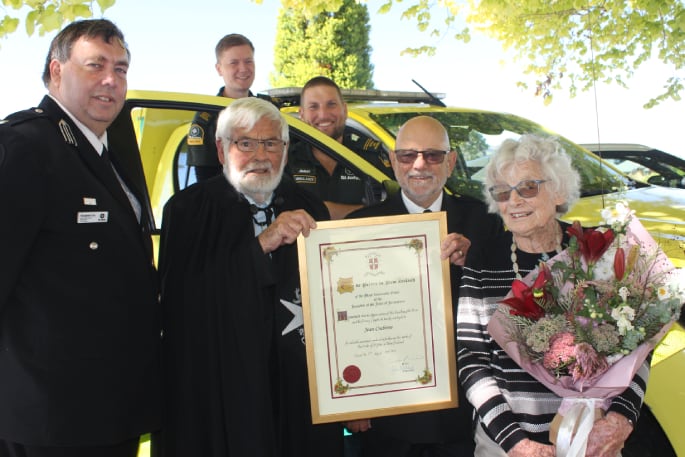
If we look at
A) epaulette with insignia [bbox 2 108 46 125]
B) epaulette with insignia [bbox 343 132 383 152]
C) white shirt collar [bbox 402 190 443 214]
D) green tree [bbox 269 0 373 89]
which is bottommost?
A: white shirt collar [bbox 402 190 443 214]

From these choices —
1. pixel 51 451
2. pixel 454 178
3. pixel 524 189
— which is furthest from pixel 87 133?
pixel 454 178

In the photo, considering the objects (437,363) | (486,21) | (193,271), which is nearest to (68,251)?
(193,271)

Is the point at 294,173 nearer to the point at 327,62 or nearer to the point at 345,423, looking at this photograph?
the point at 345,423

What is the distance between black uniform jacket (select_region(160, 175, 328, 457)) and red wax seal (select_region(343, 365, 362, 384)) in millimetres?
366

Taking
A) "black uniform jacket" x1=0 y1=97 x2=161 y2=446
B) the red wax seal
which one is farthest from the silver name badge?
the red wax seal

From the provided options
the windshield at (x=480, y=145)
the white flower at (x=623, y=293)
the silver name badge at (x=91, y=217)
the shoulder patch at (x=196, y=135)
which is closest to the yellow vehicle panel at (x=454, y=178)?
the windshield at (x=480, y=145)

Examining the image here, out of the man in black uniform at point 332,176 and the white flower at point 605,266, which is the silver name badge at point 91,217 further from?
the man in black uniform at point 332,176

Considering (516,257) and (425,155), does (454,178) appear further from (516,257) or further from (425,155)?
(516,257)

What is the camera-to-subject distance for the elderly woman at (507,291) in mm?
2227

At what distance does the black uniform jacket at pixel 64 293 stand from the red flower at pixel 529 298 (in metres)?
1.37

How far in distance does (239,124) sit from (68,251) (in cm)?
102

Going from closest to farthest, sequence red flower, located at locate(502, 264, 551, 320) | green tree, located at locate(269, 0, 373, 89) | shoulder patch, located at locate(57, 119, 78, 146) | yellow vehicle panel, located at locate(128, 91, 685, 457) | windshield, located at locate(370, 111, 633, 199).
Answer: red flower, located at locate(502, 264, 551, 320)
shoulder patch, located at locate(57, 119, 78, 146)
yellow vehicle panel, located at locate(128, 91, 685, 457)
windshield, located at locate(370, 111, 633, 199)
green tree, located at locate(269, 0, 373, 89)

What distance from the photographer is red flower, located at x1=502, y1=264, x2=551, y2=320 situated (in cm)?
209

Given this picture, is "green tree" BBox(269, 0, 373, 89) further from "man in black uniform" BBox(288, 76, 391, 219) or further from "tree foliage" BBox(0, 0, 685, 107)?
"man in black uniform" BBox(288, 76, 391, 219)
